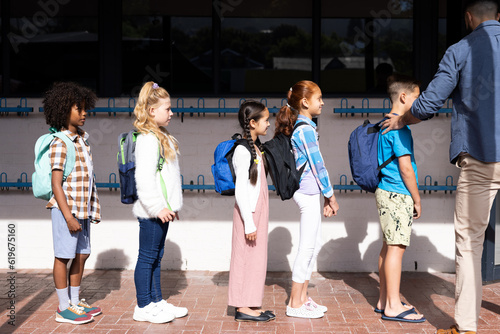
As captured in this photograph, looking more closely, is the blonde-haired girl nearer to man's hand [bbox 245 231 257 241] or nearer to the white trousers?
man's hand [bbox 245 231 257 241]

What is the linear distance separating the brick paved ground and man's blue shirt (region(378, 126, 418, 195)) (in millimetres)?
1044

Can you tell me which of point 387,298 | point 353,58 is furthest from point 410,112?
point 353,58

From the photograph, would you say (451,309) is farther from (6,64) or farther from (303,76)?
(6,64)

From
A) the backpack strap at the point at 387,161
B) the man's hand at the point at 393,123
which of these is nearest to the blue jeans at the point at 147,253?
the backpack strap at the point at 387,161

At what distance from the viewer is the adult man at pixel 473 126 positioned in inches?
162

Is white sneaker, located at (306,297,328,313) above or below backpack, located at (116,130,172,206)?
below

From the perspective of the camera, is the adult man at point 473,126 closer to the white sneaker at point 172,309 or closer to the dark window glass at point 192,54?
the white sneaker at point 172,309

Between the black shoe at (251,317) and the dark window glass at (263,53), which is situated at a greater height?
the dark window glass at (263,53)

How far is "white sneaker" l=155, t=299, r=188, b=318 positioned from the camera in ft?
16.0

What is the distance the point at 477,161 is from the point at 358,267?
2602 millimetres

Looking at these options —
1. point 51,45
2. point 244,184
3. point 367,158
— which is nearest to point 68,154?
point 244,184

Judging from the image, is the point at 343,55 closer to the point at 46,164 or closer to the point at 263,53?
the point at 263,53

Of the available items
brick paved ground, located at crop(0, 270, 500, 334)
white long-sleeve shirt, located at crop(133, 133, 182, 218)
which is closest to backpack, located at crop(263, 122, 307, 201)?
white long-sleeve shirt, located at crop(133, 133, 182, 218)

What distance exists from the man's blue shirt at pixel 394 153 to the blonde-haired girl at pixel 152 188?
1572 mm
